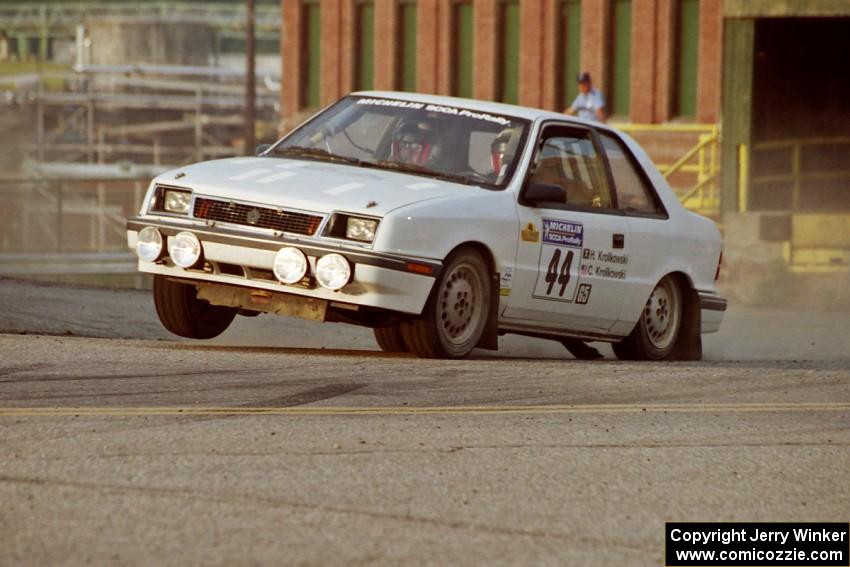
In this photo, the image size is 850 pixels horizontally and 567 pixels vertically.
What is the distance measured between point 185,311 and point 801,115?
59.1 ft

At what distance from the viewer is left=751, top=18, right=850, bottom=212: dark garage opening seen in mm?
25531

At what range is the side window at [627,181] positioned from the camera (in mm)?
11407

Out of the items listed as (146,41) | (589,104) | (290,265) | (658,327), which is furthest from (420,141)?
(146,41)

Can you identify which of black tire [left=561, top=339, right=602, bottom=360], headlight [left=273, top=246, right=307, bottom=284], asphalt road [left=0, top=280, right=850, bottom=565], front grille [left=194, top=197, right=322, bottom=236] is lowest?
black tire [left=561, top=339, right=602, bottom=360]

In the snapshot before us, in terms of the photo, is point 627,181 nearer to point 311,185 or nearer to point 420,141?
point 420,141

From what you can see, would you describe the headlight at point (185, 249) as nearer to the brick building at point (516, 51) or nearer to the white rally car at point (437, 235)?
the white rally car at point (437, 235)

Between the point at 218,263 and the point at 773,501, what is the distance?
439cm

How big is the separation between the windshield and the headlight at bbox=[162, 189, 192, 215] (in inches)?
40.7

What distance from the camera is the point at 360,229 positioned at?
375 inches

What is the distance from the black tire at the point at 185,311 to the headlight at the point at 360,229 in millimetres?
1373

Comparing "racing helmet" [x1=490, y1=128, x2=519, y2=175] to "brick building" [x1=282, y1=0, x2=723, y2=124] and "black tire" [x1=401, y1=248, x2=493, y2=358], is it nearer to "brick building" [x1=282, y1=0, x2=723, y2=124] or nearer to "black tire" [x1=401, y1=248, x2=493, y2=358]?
"black tire" [x1=401, y1=248, x2=493, y2=358]

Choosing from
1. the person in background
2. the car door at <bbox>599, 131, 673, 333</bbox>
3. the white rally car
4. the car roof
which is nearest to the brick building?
the person in background

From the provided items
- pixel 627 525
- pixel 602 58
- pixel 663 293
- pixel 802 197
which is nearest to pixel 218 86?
pixel 602 58

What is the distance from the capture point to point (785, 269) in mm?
23359
